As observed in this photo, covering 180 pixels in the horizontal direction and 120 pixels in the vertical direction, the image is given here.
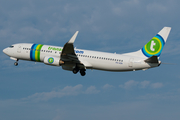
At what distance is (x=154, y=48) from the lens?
43.1 m

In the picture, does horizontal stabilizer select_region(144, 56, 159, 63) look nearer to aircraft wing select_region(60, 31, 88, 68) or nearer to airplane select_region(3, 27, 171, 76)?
airplane select_region(3, 27, 171, 76)

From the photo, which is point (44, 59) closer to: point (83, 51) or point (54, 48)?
point (54, 48)

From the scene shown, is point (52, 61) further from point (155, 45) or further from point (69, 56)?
point (155, 45)

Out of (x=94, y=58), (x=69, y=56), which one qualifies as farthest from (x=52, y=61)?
(x=94, y=58)

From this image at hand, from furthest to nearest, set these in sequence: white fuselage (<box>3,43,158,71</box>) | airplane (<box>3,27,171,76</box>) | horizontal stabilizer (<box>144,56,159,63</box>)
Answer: white fuselage (<box>3,43,158,71</box>), airplane (<box>3,27,171,76</box>), horizontal stabilizer (<box>144,56,159,63</box>)

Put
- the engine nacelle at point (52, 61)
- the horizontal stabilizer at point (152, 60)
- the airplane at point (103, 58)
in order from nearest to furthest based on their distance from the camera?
1. the horizontal stabilizer at point (152, 60)
2. the airplane at point (103, 58)
3. the engine nacelle at point (52, 61)

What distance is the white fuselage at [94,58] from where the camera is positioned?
41.9 meters

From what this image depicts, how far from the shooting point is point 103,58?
42.9 meters

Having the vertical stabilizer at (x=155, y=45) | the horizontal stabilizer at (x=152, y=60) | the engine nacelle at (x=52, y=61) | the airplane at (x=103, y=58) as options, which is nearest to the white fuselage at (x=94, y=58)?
the airplane at (x=103, y=58)

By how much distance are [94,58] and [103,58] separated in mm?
1556

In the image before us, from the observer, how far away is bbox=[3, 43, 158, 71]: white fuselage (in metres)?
41.9

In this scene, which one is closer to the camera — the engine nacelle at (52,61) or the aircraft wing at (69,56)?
the aircraft wing at (69,56)

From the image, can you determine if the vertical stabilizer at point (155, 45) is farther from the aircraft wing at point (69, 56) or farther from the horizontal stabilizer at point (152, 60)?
the aircraft wing at point (69, 56)

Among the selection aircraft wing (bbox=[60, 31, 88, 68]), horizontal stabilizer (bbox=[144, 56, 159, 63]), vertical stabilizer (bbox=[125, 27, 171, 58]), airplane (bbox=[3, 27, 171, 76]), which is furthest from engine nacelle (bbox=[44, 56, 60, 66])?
horizontal stabilizer (bbox=[144, 56, 159, 63])
